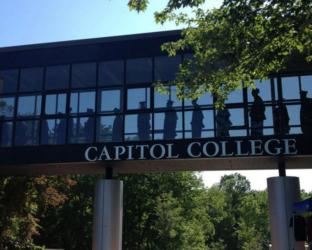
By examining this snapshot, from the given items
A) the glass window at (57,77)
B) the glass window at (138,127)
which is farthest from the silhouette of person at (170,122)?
the glass window at (57,77)

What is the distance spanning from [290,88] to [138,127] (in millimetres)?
6516

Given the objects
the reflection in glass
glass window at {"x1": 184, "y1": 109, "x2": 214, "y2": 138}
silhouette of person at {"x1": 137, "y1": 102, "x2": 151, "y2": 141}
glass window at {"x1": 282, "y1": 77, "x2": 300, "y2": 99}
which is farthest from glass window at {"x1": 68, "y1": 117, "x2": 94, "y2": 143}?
glass window at {"x1": 282, "y1": 77, "x2": 300, "y2": 99}

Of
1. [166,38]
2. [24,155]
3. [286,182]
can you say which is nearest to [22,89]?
[24,155]

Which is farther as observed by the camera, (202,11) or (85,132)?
(85,132)

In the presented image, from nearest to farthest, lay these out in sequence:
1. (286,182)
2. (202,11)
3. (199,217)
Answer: (202,11) → (286,182) → (199,217)

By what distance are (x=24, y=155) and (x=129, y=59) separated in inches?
247

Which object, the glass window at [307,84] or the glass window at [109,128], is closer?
the glass window at [307,84]

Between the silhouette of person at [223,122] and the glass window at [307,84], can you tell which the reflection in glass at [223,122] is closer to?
the silhouette of person at [223,122]

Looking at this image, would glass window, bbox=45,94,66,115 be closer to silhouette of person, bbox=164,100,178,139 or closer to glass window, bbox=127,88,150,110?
glass window, bbox=127,88,150,110

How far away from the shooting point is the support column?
20.5 m

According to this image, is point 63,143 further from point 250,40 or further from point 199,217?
point 199,217

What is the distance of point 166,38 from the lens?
23.0 m

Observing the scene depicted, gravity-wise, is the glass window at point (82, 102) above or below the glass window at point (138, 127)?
above

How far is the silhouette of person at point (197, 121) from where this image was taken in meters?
21.5
